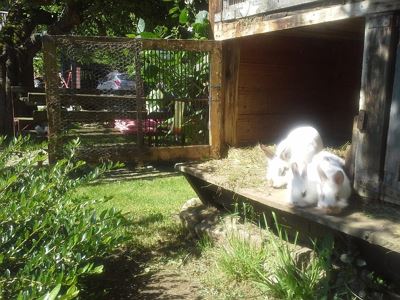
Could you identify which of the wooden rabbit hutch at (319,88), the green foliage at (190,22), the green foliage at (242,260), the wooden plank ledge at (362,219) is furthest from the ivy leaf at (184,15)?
the green foliage at (242,260)

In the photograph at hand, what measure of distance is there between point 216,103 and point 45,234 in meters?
3.19

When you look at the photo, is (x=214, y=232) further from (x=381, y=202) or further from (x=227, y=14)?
(x=227, y=14)

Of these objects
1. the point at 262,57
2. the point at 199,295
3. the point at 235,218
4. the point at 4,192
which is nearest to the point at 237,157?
the point at 235,218

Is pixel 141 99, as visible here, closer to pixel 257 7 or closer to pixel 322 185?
pixel 257 7

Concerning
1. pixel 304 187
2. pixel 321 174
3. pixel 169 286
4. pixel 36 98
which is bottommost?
pixel 169 286

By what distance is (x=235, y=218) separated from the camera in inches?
171

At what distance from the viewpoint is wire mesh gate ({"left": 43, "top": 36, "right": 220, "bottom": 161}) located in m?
5.22

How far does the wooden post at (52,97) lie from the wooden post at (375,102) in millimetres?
3463

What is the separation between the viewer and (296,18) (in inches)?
158

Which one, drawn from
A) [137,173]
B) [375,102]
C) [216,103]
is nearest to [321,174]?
[375,102]

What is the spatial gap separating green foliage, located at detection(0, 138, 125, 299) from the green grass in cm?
90

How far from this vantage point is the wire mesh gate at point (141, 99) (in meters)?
5.22

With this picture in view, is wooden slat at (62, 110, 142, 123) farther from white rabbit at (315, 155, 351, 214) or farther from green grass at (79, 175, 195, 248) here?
white rabbit at (315, 155, 351, 214)

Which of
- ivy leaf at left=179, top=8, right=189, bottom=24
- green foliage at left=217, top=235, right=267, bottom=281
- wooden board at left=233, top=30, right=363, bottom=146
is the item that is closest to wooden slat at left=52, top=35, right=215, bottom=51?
wooden board at left=233, top=30, right=363, bottom=146
